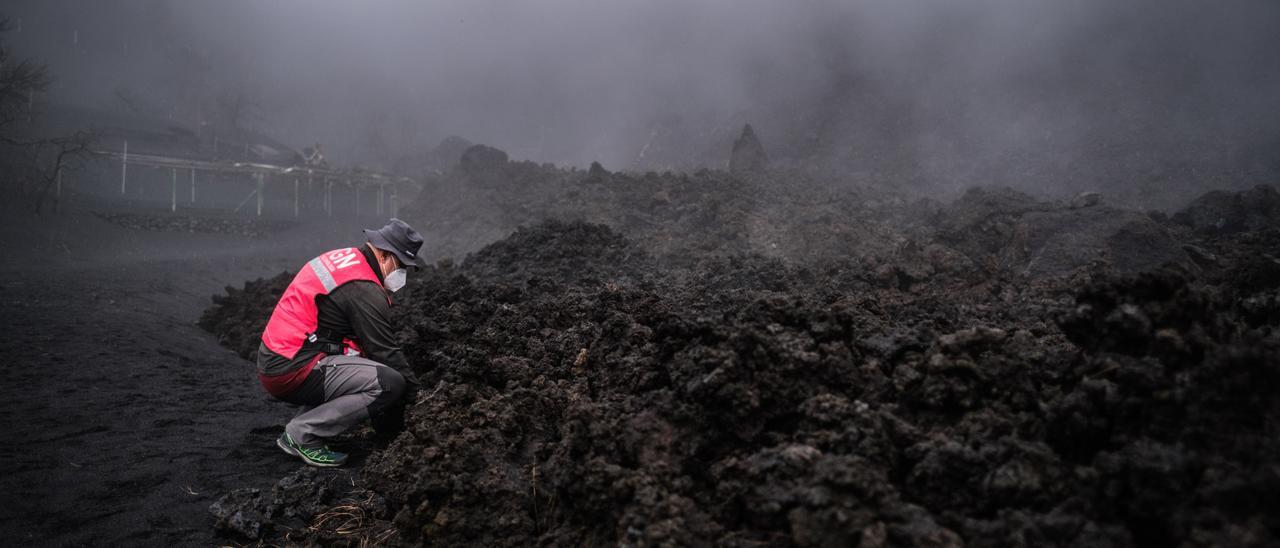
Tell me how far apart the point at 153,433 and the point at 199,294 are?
913 centimetres

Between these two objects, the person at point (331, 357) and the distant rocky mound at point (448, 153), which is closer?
the person at point (331, 357)

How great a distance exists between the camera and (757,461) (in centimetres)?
194

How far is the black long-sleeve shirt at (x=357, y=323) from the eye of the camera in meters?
3.58

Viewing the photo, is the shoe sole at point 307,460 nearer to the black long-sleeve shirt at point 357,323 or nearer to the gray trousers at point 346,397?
the gray trousers at point 346,397

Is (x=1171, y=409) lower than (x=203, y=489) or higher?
higher

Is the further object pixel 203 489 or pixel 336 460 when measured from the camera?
pixel 336 460

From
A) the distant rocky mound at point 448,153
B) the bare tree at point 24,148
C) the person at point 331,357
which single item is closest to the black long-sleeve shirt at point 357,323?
the person at point 331,357

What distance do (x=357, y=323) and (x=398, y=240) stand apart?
1.95 ft

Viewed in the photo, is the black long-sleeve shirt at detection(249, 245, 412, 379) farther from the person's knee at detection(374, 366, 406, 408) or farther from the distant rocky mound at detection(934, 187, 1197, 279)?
the distant rocky mound at detection(934, 187, 1197, 279)

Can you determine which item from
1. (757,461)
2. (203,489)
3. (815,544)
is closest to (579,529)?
(757,461)

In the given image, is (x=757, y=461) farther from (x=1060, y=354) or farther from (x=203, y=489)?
(x=203, y=489)

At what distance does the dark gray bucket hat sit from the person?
0.16m

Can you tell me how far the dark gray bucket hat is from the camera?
3.85m

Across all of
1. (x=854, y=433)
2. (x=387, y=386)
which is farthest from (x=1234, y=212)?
(x=387, y=386)
